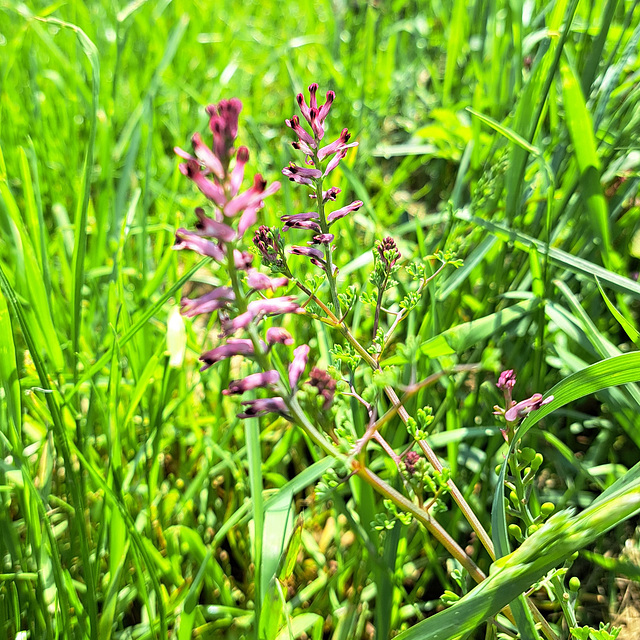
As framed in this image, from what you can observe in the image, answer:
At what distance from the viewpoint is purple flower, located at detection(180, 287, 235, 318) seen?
894 mm

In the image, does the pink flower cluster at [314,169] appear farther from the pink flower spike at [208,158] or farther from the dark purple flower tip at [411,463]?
the dark purple flower tip at [411,463]

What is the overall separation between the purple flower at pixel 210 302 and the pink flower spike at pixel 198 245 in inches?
2.1

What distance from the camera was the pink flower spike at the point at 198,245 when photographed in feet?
2.85

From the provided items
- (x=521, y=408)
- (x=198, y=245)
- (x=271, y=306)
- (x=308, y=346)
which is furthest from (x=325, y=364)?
(x=198, y=245)

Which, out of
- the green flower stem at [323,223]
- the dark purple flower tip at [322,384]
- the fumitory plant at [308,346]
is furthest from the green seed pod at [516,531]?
the green flower stem at [323,223]

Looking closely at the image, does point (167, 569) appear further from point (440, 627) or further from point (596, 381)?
point (596, 381)

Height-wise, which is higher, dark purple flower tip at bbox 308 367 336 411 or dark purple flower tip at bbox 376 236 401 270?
dark purple flower tip at bbox 376 236 401 270

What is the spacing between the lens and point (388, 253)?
1.16 metres

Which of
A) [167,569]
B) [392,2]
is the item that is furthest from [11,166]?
[392,2]

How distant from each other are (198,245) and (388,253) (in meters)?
0.44

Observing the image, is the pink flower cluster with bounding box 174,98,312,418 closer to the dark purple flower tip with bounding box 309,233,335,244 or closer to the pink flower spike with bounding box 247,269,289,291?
the pink flower spike with bounding box 247,269,289,291

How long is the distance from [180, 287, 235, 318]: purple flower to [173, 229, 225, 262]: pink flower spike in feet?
0.18

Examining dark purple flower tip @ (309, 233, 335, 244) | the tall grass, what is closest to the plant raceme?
dark purple flower tip @ (309, 233, 335, 244)

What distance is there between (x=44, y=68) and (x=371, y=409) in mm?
3829
